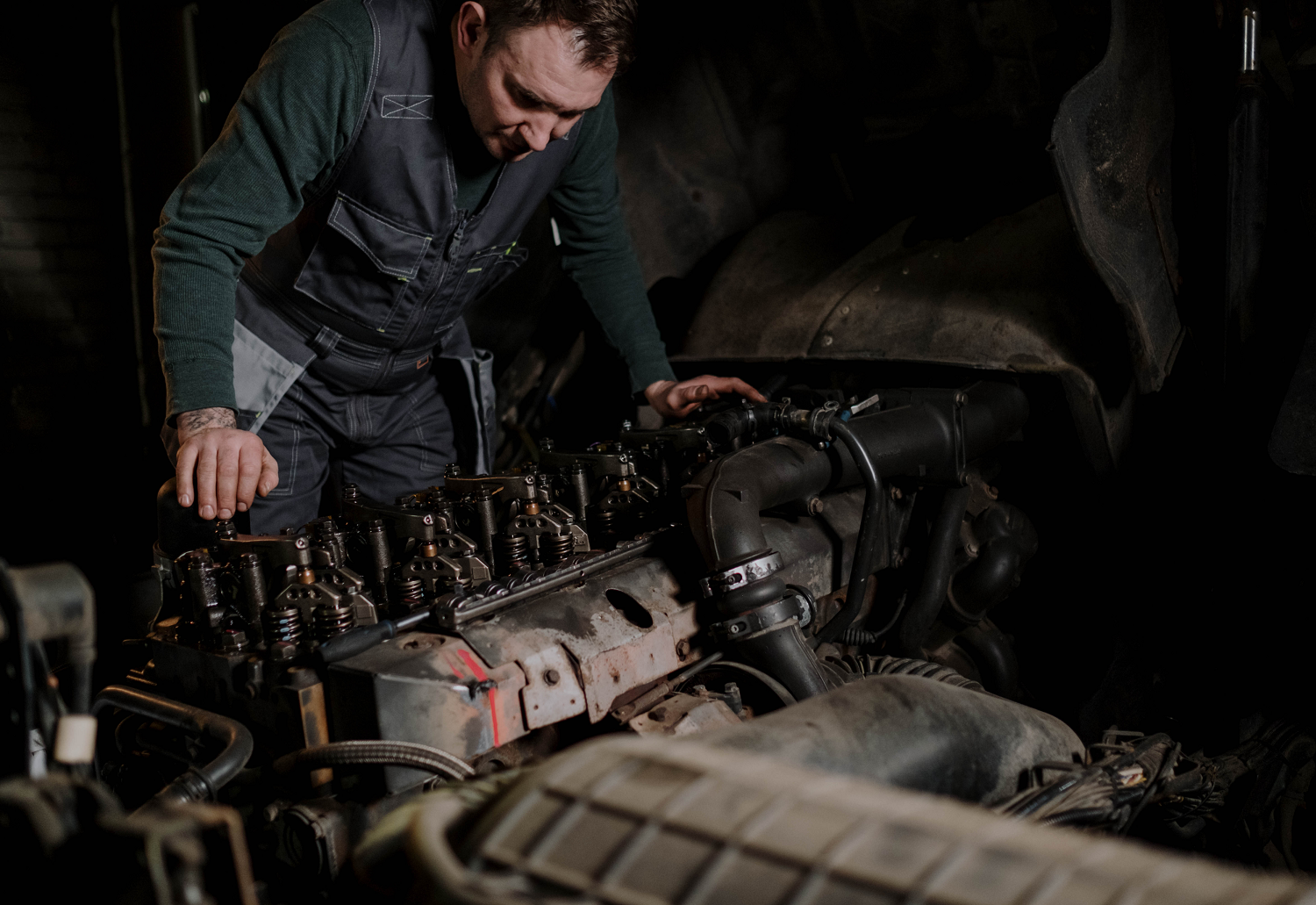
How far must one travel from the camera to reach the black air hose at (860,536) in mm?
1969

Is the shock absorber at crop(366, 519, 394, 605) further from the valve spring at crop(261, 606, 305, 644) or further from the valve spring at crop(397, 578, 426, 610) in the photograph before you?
the valve spring at crop(261, 606, 305, 644)

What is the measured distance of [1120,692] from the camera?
2.56 metres

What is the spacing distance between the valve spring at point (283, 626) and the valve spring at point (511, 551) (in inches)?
15.4

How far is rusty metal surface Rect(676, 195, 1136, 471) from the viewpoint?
7.66 feet

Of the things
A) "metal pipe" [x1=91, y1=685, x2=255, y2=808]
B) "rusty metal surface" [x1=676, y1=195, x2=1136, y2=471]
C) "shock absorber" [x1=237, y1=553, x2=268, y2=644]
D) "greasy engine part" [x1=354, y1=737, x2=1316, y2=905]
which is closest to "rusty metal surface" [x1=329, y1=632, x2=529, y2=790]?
"metal pipe" [x1=91, y1=685, x2=255, y2=808]

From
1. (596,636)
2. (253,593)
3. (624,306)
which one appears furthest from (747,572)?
(624,306)

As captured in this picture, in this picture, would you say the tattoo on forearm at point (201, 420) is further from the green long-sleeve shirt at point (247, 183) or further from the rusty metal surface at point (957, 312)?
the rusty metal surface at point (957, 312)

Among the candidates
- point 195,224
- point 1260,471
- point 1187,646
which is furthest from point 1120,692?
point 195,224

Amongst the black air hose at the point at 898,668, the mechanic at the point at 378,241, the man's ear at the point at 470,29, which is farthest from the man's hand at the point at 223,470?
the black air hose at the point at 898,668

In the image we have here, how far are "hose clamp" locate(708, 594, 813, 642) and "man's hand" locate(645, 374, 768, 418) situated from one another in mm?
782

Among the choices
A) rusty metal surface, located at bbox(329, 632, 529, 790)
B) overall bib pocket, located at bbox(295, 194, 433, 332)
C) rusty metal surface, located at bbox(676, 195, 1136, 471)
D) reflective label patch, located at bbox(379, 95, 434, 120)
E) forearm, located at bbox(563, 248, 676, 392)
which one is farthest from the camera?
forearm, located at bbox(563, 248, 676, 392)

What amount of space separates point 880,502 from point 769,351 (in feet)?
2.76

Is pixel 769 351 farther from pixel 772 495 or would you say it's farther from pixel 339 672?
pixel 339 672

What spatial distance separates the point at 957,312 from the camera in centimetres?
246
